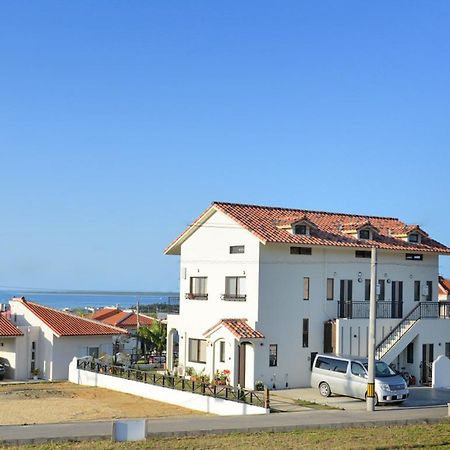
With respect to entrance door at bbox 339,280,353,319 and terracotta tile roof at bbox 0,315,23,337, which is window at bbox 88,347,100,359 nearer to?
terracotta tile roof at bbox 0,315,23,337

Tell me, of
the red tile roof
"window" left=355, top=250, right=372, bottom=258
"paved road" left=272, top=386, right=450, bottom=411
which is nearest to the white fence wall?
"paved road" left=272, top=386, right=450, bottom=411

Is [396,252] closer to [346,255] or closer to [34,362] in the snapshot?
[346,255]

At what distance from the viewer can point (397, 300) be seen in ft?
125

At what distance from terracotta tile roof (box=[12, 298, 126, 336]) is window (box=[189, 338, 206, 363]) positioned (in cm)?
758

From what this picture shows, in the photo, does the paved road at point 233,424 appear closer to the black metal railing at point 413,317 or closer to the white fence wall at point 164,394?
the white fence wall at point 164,394

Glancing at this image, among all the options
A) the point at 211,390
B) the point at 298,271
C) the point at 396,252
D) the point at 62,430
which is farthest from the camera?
the point at 396,252

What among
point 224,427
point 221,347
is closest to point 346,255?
point 221,347

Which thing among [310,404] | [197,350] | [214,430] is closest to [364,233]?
[197,350]

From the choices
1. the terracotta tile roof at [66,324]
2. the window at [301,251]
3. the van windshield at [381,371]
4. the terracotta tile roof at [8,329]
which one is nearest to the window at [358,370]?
the van windshield at [381,371]

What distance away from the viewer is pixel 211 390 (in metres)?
29.5

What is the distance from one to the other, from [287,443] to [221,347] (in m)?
14.3

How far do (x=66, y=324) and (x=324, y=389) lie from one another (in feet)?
56.5

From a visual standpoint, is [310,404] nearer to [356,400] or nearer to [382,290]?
[356,400]

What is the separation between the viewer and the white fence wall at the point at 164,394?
27.1 meters
